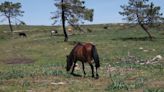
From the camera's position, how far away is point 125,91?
17500 millimetres

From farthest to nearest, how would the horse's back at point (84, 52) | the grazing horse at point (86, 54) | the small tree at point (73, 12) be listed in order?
the small tree at point (73, 12), the horse's back at point (84, 52), the grazing horse at point (86, 54)

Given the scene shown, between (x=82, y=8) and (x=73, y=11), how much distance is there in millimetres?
1577

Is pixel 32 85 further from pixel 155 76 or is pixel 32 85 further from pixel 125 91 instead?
pixel 155 76

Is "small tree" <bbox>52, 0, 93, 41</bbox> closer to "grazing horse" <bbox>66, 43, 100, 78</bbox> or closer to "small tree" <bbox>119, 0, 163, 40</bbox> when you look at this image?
"small tree" <bbox>119, 0, 163, 40</bbox>

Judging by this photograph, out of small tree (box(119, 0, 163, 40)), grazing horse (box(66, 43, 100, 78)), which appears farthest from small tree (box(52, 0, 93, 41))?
grazing horse (box(66, 43, 100, 78))

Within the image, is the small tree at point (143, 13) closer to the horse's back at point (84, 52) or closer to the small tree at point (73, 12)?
the small tree at point (73, 12)

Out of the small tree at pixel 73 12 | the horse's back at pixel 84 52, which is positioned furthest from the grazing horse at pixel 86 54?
the small tree at pixel 73 12

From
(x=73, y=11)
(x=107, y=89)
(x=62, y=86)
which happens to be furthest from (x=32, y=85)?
(x=73, y=11)

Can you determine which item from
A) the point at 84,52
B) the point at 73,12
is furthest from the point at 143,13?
the point at 84,52

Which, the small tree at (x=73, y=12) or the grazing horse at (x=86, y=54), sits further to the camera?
the small tree at (x=73, y=12)

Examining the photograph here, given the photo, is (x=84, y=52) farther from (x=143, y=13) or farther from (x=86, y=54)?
(x=143, y=13)

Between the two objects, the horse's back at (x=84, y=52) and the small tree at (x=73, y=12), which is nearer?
the horse's back at (x=84, y=52)

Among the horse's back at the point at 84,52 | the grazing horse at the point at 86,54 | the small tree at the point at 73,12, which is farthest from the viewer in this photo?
the small tree at the point at 73,12

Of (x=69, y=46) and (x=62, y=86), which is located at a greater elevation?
(x=62, y=86)
